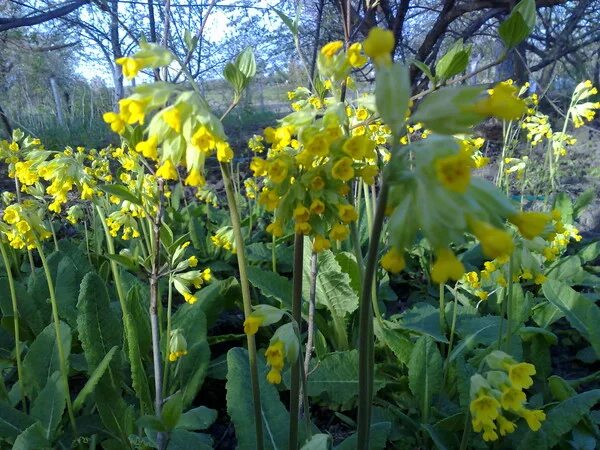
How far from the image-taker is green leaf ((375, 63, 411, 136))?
0.86m

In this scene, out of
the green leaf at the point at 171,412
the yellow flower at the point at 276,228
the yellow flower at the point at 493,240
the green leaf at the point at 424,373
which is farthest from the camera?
the green leaf at the point at 424,373

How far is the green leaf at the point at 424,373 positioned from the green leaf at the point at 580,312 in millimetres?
759

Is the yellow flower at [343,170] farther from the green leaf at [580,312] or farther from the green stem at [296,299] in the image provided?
the green leaf at [580,312]

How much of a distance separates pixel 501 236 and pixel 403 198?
180 millimetres

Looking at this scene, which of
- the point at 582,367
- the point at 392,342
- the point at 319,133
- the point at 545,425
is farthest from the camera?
the point at 582,367

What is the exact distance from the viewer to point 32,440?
165 cm


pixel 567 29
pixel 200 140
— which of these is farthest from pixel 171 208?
pixel 567 29

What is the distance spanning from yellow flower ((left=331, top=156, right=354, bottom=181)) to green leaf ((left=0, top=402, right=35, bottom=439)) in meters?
1.56

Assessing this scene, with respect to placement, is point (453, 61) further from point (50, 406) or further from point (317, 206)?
point (50, 406)

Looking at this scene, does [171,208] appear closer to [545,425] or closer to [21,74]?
[545,425]

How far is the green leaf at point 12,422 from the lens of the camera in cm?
183

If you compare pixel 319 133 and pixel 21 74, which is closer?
pixel 319 133

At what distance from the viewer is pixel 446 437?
1846mm

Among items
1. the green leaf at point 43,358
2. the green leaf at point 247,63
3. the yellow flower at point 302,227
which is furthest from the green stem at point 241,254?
the green leaf at point 43,358
